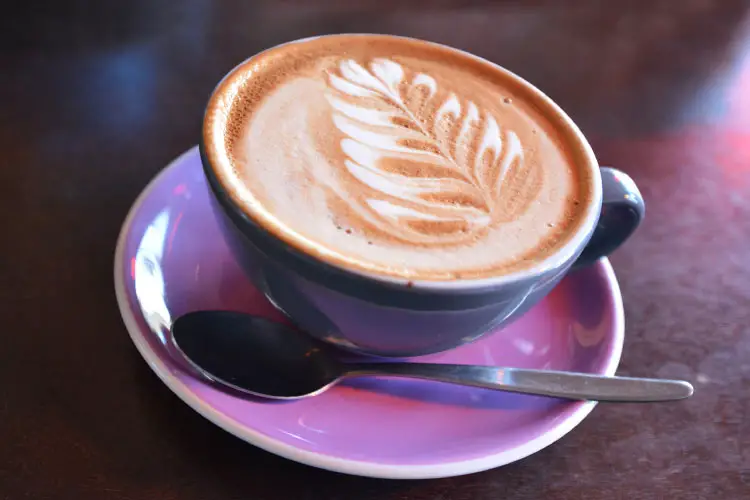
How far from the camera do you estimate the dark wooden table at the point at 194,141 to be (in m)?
0.59

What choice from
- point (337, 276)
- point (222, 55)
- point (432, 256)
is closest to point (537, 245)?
point (432, 256)

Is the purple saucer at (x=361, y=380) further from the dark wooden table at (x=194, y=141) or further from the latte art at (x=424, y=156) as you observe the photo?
the latte art at (x=424, y=156)

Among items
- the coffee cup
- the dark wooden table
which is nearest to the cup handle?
the coffee cup

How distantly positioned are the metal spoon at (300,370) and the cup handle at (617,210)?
175mm

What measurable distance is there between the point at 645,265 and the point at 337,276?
55 cm

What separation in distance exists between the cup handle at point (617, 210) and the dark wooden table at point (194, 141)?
15 cm

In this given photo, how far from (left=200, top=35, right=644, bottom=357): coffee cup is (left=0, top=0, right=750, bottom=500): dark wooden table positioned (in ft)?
0.52

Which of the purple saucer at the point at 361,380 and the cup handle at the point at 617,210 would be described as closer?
the purple saucer at the point at 361,380

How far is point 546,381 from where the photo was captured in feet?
2.08

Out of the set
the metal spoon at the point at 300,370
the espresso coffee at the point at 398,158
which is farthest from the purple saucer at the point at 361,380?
the espresso coffee at the point at 398,158

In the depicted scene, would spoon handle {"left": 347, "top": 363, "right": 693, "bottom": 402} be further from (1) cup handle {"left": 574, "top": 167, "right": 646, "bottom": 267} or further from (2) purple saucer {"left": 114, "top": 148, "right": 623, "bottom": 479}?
(1) cup handle {"left": 574, "top": 167, "right": 646, "bottom": 267}

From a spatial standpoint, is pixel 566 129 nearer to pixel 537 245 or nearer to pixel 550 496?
pixel 537 245

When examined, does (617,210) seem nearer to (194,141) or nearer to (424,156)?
(424,156)

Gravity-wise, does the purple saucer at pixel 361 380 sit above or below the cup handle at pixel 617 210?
below
